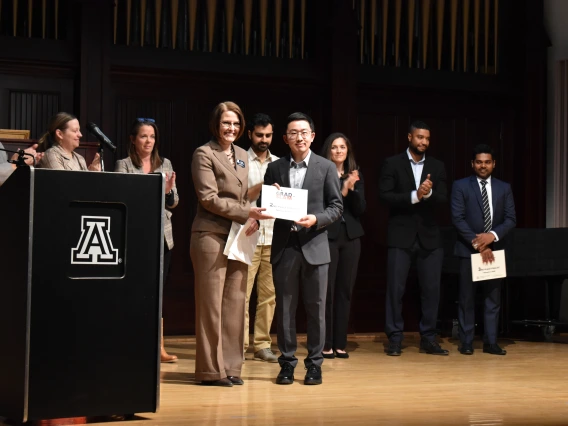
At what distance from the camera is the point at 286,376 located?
500 centimetres

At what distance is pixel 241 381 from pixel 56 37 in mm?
3388

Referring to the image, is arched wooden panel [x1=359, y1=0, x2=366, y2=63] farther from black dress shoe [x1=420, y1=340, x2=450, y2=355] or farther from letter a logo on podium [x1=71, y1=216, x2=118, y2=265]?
letter a logo on podium [x1=71, y1=216, x2=118, y2=265]

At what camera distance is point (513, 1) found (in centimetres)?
830

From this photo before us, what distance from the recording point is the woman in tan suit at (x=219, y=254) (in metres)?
4.85

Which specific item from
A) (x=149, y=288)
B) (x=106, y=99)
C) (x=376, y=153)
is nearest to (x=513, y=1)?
(x=376, y=153)

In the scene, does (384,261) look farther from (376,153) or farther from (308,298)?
(308,298)

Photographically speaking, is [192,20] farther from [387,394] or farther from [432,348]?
[387,394]

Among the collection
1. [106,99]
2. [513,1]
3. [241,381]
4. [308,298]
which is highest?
[513,1]

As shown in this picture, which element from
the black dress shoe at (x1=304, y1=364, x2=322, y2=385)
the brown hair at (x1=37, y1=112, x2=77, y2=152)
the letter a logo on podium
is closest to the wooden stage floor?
the black dress shoe at (x1=304, y1=364, x2=322, y2=385)

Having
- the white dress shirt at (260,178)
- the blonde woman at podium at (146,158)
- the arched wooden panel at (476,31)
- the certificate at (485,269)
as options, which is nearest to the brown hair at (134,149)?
the blonde woman at podium at (146,158)

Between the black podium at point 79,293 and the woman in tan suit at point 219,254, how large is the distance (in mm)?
1055

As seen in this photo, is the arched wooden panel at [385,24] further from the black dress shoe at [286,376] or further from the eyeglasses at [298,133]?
the black dress shoe at [286,376]

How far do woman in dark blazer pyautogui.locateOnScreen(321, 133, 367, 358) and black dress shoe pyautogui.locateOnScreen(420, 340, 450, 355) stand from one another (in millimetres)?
620

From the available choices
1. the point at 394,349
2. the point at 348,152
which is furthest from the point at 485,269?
the point at 348,152
